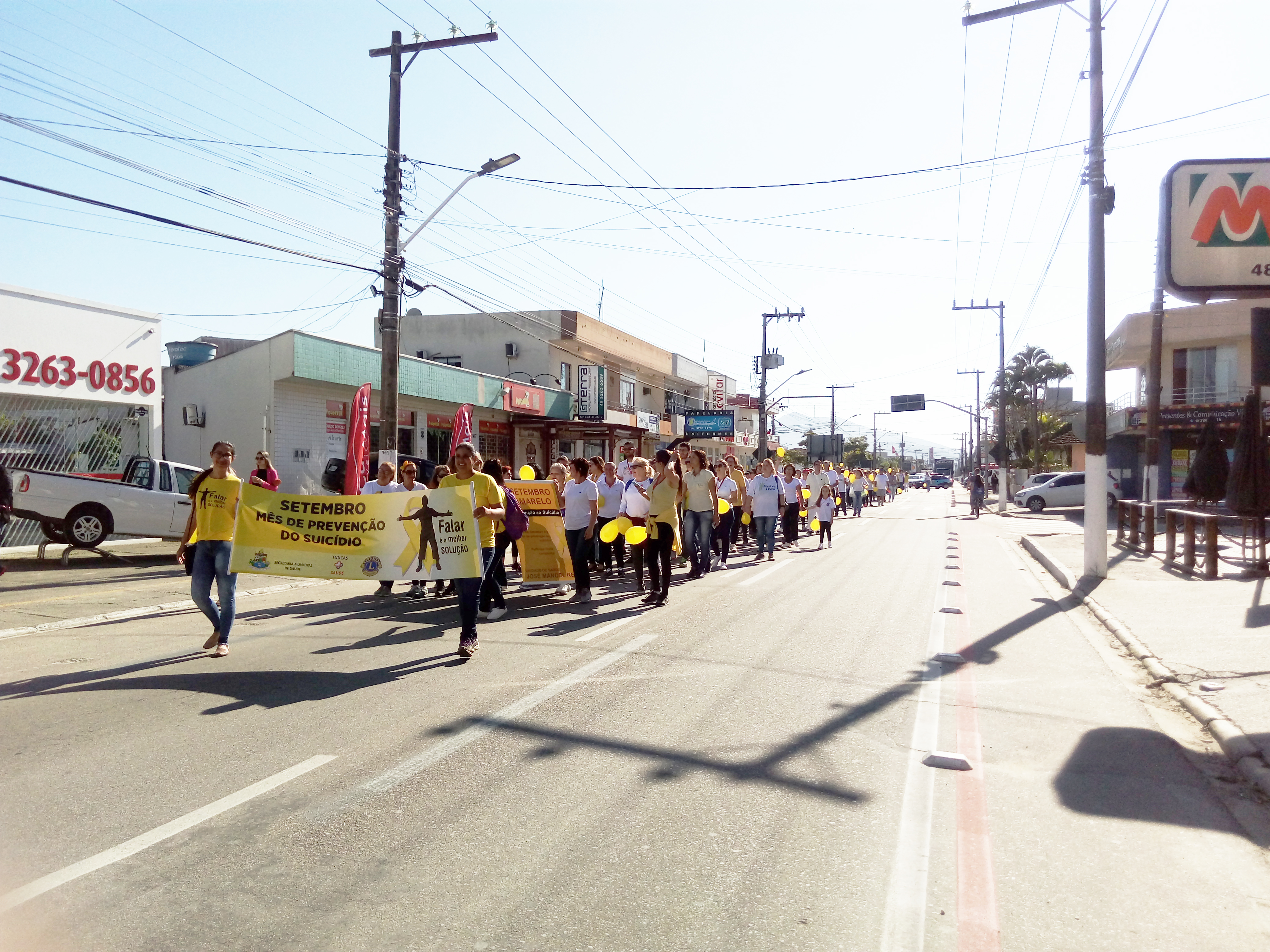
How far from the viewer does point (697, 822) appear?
438cm

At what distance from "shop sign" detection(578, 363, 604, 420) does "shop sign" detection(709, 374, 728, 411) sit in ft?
81.4

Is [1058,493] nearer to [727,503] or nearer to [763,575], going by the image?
[727,503]

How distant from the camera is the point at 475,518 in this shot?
331 inches

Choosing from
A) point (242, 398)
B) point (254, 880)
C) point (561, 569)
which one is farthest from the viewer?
point (242, 398)

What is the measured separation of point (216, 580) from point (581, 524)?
173 inches

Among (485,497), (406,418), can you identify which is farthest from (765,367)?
(485,497)

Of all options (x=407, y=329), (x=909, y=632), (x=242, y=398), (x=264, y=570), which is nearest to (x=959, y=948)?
(x=909, y=632)

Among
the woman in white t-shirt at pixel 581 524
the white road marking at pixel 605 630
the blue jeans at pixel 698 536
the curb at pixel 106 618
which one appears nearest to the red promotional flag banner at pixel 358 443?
the curb at pixel 106 618

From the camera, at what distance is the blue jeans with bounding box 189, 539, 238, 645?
26.7ft

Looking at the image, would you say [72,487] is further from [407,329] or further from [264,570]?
[407,329]

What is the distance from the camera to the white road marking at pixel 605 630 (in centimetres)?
904

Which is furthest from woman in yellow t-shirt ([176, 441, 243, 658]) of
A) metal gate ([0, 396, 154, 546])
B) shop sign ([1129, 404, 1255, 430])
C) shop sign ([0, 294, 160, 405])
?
shop sign ([1129, 404, 1255, 430])

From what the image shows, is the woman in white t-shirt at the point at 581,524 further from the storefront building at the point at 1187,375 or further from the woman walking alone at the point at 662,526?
the storefront building at the point at 1187,375

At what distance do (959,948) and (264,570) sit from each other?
728cm
